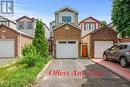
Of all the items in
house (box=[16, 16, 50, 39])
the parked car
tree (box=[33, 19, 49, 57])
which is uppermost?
house (box=[16, 16, 50, 39])

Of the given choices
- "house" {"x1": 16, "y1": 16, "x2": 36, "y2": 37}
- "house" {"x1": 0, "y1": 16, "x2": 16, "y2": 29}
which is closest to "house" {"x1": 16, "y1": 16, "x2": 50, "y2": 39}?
"house" {"x1": 16, "y1": 16, "x2": 36, "y2": 37}

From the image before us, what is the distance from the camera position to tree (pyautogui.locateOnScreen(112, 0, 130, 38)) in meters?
12.1

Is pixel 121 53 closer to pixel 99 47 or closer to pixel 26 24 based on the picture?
pixel 99 47

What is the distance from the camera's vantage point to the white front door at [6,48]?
28.7 m

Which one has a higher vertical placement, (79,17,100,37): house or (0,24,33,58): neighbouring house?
(79,17,100,37): house

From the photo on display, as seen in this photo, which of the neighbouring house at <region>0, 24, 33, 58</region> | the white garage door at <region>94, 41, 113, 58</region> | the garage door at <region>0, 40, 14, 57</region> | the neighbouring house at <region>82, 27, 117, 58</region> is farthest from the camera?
the garage door at <region>0, 40, 14, 57</region>

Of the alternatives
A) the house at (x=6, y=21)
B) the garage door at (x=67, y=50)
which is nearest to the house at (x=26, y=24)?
the house at (x=6, y=21)

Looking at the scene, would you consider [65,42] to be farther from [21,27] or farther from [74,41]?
[21,27]

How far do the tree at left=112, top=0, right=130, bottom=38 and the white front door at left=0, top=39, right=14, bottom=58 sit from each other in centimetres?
1725

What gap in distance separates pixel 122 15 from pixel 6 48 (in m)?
19.2

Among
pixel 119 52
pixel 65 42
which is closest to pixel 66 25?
pixel 65 42

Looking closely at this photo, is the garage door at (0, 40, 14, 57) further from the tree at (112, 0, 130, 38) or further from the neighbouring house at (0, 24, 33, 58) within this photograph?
the tree at (112, 0, 130, 38)

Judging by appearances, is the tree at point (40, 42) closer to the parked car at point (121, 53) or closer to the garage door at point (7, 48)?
the garage door at point (7, 48)

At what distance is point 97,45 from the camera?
2733cm
